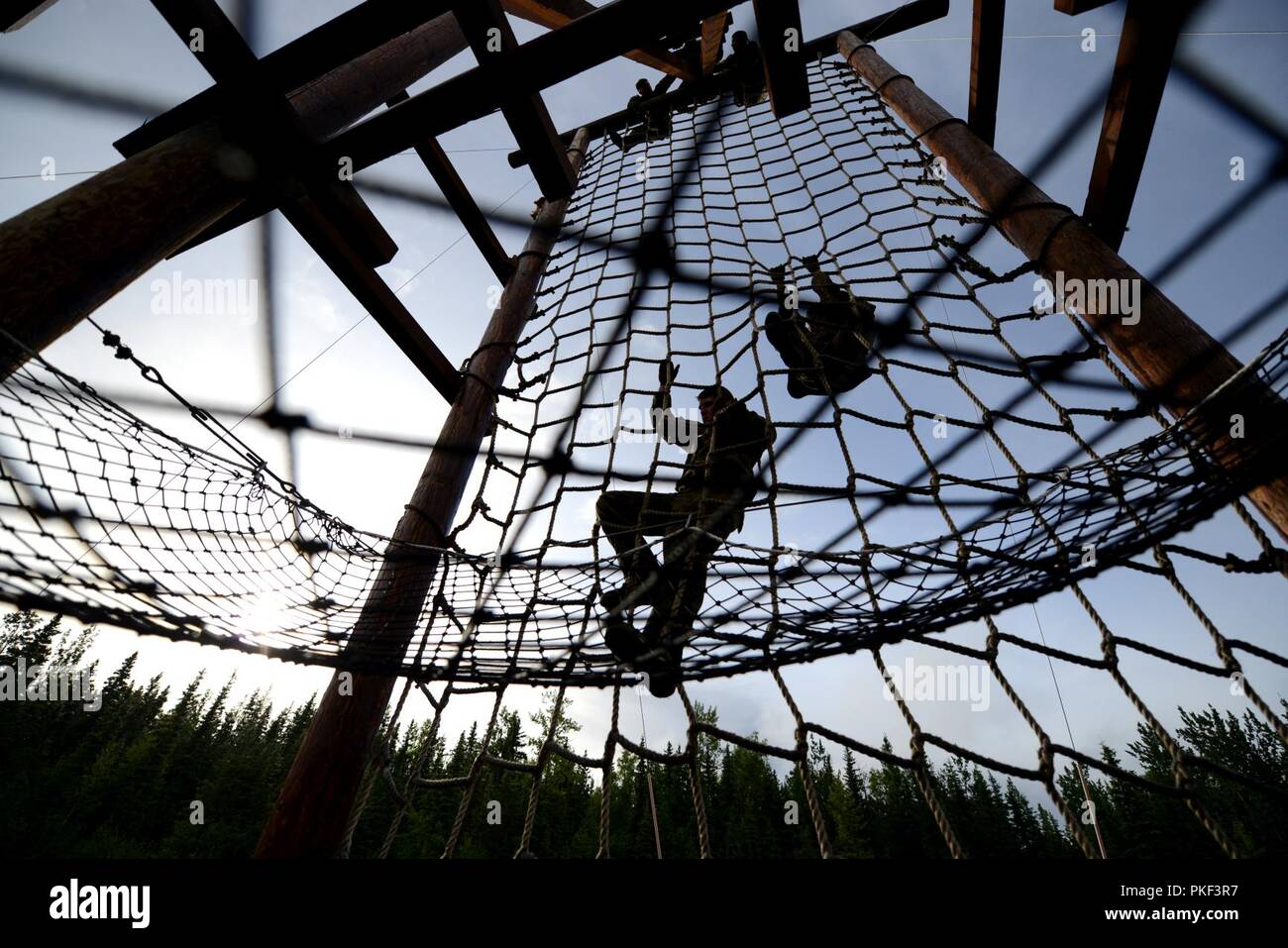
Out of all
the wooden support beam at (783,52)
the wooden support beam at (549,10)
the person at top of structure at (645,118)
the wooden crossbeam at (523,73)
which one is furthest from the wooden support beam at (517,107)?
the person at top of structure at (645,118)

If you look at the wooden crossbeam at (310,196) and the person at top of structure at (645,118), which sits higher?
the person at top of structure at (645,118)

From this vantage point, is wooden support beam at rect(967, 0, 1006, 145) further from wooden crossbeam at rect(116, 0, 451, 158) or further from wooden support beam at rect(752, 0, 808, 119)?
wooden crossbeam at rect(116, 0, 451, 158)

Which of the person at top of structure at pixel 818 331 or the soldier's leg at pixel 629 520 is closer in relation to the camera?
the soldier's leg at pixel 629 520

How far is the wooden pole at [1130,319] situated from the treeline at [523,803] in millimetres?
27990

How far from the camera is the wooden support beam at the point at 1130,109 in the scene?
5.31 ft

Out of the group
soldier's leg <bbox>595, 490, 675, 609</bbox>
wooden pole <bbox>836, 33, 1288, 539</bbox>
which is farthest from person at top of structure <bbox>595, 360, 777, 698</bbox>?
wooden pole <bbox>836, 33, 1288, 539</bbox>

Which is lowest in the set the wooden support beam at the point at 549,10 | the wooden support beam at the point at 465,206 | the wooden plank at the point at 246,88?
the wooden plank at the point at 246,88

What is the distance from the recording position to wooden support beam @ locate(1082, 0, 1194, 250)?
1617 millimetres

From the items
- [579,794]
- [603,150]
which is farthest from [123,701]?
[603,150]

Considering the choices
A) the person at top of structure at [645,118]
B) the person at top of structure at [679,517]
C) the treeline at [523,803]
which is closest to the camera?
the person at top of structure at [679,517]

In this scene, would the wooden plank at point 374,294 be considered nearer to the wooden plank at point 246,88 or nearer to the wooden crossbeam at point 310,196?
the wooden crossbeam at point 310,196
